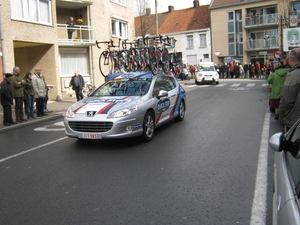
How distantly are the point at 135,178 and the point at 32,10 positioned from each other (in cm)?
1586

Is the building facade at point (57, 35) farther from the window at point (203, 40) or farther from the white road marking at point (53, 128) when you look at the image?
the window at point (203, 40)

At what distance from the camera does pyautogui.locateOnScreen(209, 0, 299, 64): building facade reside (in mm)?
44000

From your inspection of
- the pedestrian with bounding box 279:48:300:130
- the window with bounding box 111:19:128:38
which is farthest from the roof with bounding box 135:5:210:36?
the pedestrian with bounding box 279:48:300:130

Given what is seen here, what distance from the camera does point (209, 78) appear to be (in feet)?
96.4

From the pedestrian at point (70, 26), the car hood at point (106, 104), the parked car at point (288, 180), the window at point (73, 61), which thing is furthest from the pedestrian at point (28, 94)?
the parked car at point (288, 180)

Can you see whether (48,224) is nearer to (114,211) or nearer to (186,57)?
(114,211)

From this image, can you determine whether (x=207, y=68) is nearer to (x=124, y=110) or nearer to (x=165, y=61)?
(x=165, y=61)

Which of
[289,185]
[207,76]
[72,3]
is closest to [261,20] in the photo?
[207,76]

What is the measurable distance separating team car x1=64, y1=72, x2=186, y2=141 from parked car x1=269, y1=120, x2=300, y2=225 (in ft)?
14.0

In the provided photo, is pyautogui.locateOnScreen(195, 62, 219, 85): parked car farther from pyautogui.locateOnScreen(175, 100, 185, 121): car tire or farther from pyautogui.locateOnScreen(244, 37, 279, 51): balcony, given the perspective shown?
pyautogui.locateOnScreen(175, 100, 185, 121): car tire

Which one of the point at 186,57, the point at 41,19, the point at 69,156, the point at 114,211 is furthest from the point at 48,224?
the point at 186,57

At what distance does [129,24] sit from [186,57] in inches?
→ 944

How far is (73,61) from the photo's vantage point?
23359mm

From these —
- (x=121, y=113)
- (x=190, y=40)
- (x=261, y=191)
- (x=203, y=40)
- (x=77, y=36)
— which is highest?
(x=190, y=40)
